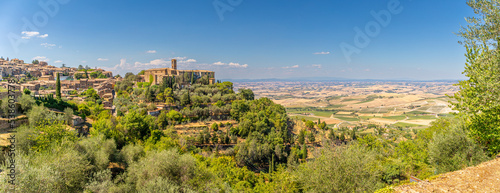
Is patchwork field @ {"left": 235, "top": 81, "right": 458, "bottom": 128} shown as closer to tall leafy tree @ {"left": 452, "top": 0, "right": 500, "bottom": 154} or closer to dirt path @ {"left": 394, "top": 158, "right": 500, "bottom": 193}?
tall leafy tree @ {"left": 452, "top": 0, "right": 500, "bottom": 154}

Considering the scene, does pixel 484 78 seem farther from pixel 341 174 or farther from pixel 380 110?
pixel 380 110

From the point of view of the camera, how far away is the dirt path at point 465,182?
4.48 m

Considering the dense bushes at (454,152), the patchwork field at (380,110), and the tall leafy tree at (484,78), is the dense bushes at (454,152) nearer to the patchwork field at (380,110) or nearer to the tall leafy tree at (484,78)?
the tall leafy tree at (484,78)

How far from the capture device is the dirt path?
4480 millimetres

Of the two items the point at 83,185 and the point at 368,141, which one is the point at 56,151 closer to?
the point at 83,185

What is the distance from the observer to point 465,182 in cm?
477

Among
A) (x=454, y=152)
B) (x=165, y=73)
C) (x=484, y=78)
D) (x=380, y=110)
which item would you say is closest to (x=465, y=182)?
(x=484, y=78)

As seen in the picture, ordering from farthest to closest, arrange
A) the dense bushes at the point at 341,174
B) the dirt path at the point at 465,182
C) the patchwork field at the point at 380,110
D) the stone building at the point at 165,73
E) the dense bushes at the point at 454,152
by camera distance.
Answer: the patchwork field at the point at 380,110 → the stone building at the point at 165,73 → the dense bushes at the point at 454,152 → the dense bushes at the point at 341,174 → the dirt path at the point at 465,182

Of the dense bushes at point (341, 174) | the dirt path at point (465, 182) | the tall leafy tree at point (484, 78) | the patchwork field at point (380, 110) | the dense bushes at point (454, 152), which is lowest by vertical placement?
the patchwork field at point (380, 110)

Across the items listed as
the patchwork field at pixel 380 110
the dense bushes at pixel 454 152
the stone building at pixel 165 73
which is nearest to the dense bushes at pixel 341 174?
the dense bushes at pixel 454 152

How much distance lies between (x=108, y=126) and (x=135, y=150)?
5.13m

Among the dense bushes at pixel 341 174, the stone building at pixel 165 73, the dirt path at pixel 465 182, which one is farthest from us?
the stone building at pixel 165 73

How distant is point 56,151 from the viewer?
11109 mm

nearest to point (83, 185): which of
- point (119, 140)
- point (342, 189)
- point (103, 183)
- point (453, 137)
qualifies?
point (103, 183)
